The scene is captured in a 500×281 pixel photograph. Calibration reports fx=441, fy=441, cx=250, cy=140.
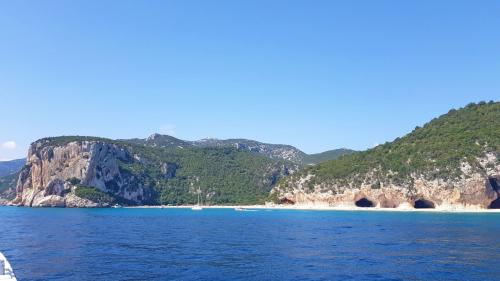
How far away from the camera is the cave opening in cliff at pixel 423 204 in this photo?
186m

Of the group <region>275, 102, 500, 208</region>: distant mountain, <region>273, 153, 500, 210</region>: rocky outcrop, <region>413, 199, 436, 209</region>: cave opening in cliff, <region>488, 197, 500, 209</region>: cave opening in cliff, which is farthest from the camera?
<region>413, 199, 436, 209</region>: cave opening in cliff

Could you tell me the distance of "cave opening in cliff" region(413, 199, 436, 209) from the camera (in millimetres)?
186500

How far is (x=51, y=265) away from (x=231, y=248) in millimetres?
23229

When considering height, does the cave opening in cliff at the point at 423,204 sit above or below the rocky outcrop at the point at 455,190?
below

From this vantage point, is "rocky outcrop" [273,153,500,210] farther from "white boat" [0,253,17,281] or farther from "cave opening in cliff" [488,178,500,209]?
"white boat" [0,253,17,281]

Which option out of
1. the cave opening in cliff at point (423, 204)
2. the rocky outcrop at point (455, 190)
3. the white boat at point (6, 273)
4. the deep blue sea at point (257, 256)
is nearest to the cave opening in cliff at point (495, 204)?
the rocky outcrop at point (455, 190)

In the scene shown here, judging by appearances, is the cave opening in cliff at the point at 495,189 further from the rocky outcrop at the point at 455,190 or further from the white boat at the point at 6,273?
the white boat at the point at 6,273

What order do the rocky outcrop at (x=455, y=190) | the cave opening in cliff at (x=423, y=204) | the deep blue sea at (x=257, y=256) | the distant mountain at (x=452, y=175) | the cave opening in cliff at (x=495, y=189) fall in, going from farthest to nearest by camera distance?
the cave opening in cliff at (x=423, y=204)
the cave opening in cliff at (x=495, y=189)
the distant mountain at (x=452, y=175)
the rocky outcrop at (x=455, y=190)
the deep blue sea at (x=257, y=256)

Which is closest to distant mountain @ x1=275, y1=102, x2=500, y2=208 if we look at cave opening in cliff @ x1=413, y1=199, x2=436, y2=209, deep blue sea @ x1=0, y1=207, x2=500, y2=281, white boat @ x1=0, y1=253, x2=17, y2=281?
cave opening in cliff @ x1=413, y1=199, x2=436, y2=209

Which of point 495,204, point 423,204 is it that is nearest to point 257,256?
point 495,204

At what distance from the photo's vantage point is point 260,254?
5488 cm

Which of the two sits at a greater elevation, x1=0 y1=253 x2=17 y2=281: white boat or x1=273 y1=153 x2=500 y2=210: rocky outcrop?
x1=273 y1=153 x2=500 y2=210: rocky outcrop

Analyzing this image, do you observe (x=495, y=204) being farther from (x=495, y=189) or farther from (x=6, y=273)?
(x=6, y=273)

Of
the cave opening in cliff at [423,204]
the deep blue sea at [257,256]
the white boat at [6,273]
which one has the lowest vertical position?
the deep blue sea at [257,256]
